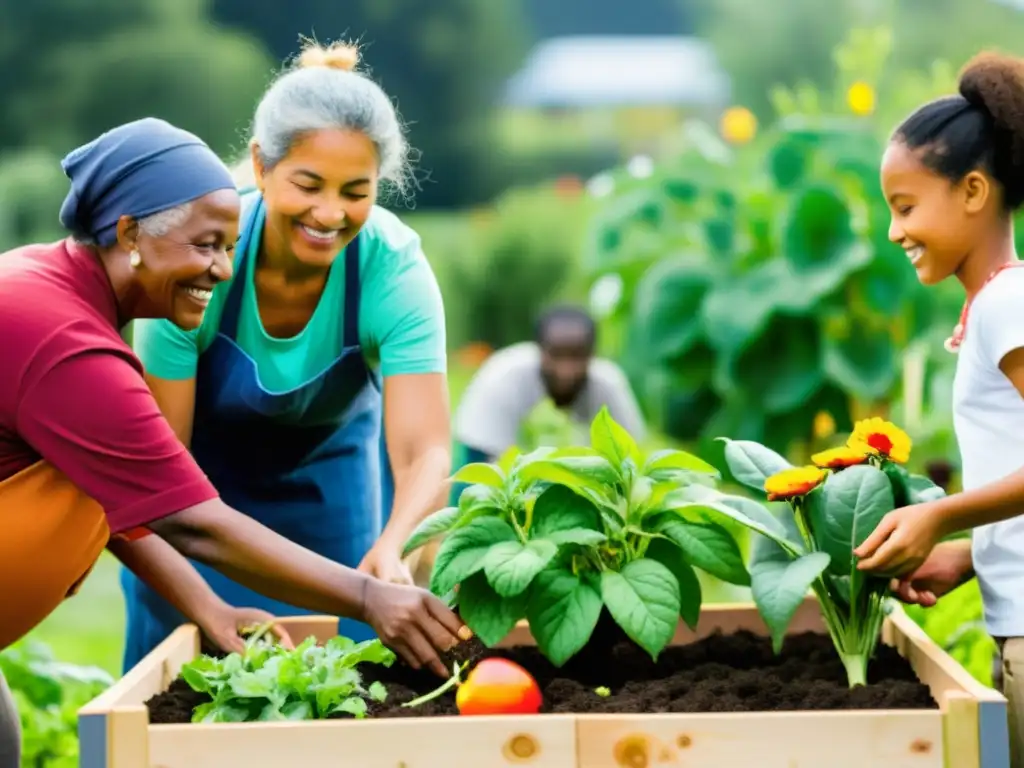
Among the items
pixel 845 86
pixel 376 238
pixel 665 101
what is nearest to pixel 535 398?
pixel 845 86

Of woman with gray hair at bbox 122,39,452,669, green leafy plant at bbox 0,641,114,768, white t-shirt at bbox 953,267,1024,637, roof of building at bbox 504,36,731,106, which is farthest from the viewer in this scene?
roof of building at bbox 504,36,731,106

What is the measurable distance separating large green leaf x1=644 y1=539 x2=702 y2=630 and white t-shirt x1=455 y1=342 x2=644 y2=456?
118 inches

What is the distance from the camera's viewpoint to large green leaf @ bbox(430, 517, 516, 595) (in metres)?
2.19

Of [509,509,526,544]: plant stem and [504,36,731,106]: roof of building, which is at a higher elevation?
[504,36,731,106]: roof of building

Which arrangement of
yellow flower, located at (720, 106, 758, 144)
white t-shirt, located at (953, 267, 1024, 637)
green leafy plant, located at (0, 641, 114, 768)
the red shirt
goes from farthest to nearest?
1. yellow flower, located at (720, 106, 758, 144)
2. green leafy plant, located at (0, 641, 114, 768)
3. white t-shirt, located at (953, 267, 1024, 637)
4. the red shirt

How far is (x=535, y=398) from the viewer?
545 cm

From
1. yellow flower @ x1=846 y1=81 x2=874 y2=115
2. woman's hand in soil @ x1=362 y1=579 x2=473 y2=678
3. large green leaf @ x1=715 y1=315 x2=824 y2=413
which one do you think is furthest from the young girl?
yellow flower @ x1=846 y1=81 x2=874 y2=115

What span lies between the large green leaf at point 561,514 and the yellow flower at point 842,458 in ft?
1.15

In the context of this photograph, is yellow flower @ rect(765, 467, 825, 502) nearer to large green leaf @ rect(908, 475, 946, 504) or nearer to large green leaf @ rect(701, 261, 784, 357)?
large green leaf @ rect(908, 475, 946, 504)

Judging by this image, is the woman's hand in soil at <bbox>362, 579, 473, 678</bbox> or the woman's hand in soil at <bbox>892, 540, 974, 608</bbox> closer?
the woman's hand in soil at <bbox>362, 579, 473, 678</bbox>

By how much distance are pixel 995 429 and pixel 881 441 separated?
16 centimetres

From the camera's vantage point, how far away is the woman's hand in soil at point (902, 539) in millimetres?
2071

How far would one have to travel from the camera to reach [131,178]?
7.22ft

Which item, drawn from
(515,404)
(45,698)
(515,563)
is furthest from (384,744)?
(515,404)
